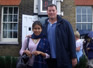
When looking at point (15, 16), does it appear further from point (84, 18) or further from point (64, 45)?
point (64, 45)

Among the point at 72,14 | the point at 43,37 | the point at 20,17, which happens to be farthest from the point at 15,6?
the point at 43,37

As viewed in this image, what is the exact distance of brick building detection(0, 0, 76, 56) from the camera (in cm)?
832

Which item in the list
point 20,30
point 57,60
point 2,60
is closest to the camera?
point 57,60

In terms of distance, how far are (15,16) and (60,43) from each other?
6.08 m

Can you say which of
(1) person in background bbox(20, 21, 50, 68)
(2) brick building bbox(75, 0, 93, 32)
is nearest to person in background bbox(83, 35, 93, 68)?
(1) person in background bbox(20, 21, 50, 68)

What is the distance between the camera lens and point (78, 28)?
8773mm

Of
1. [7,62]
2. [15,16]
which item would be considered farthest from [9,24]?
[7,62]

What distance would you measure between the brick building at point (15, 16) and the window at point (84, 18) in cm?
48

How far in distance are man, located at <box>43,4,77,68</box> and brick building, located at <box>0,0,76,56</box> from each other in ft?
16.3

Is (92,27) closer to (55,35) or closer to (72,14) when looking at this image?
(72,14)

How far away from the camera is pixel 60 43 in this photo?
2.96 meters

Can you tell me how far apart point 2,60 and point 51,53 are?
12.0ft

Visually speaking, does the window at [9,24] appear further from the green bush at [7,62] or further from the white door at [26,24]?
the green bush at [7,62]

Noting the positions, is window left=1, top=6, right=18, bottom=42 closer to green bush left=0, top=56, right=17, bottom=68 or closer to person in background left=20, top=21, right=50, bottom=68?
green bush left=0, top=56, right=17, bottom=68
